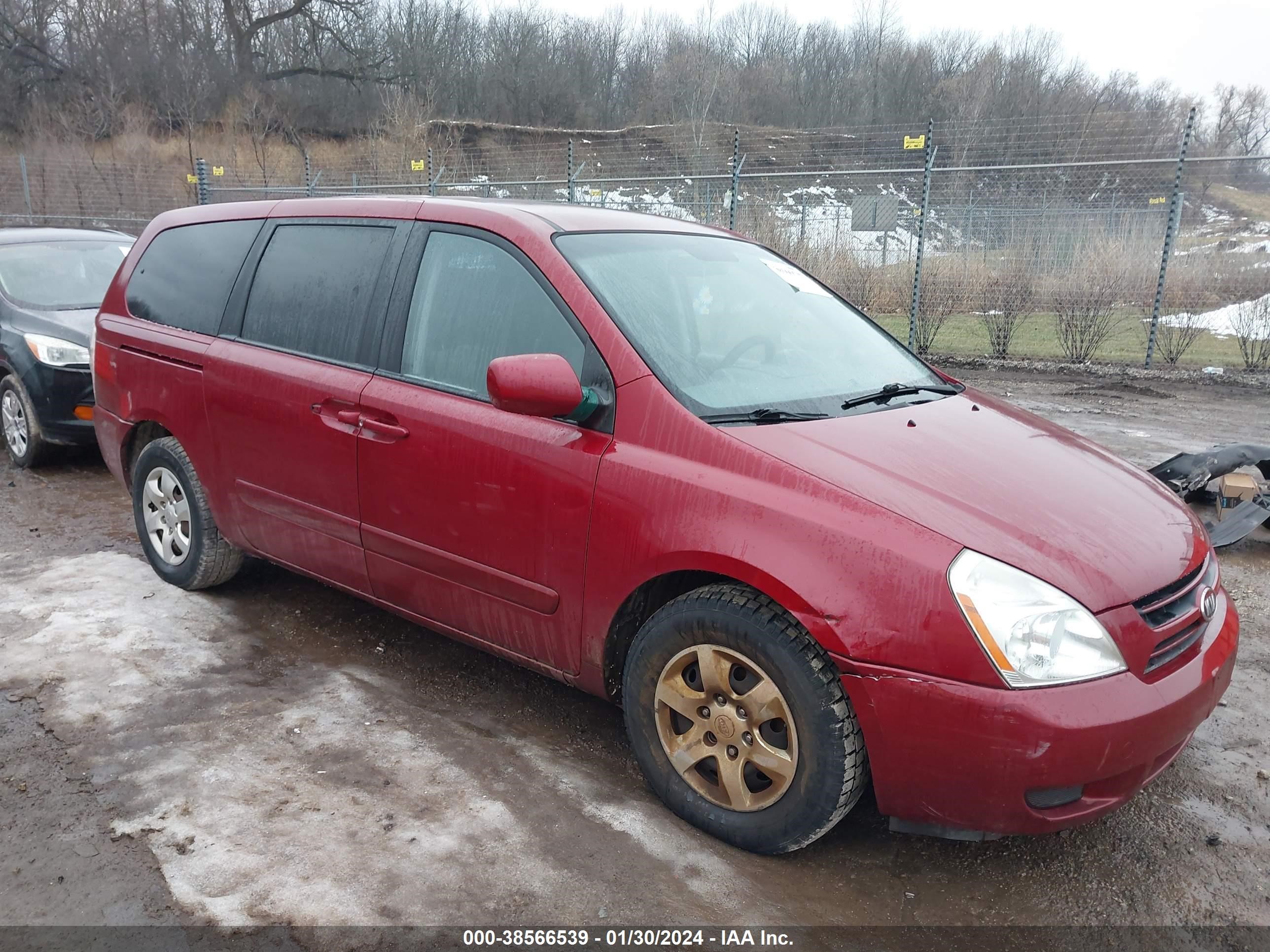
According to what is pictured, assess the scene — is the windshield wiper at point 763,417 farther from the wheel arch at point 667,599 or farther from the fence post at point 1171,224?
the fence post at point 1171,224

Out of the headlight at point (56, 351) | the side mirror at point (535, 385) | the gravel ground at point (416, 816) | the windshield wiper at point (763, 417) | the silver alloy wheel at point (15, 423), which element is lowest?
the gravel ground at point (416, 816)

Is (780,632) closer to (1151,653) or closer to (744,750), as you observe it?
(744,750)

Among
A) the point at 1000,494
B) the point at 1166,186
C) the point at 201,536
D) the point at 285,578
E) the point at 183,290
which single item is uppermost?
the point at 1166,186

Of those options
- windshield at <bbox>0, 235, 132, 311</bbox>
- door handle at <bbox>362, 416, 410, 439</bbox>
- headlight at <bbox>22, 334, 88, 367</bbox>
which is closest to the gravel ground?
door handle at <bbox>362, 416, 410, 439</bbox>

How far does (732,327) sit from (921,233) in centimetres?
940

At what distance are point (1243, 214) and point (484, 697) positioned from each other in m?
37.5

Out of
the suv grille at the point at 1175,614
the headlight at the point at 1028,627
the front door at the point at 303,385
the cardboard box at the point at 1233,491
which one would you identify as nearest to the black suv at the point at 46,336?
the front door at the point at 303,385

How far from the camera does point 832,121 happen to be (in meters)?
58.2

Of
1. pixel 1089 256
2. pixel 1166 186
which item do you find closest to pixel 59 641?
pixel 1089 256

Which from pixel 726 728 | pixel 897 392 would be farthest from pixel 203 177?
pixel 726 728

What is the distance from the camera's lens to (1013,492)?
7.79 feet

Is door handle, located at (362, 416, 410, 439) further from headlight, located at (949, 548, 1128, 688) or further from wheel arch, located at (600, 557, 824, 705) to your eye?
headlight, located at (949, 548, 1128, 688)

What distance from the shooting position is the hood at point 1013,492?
7.09 feet

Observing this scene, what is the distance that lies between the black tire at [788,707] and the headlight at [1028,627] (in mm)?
376
